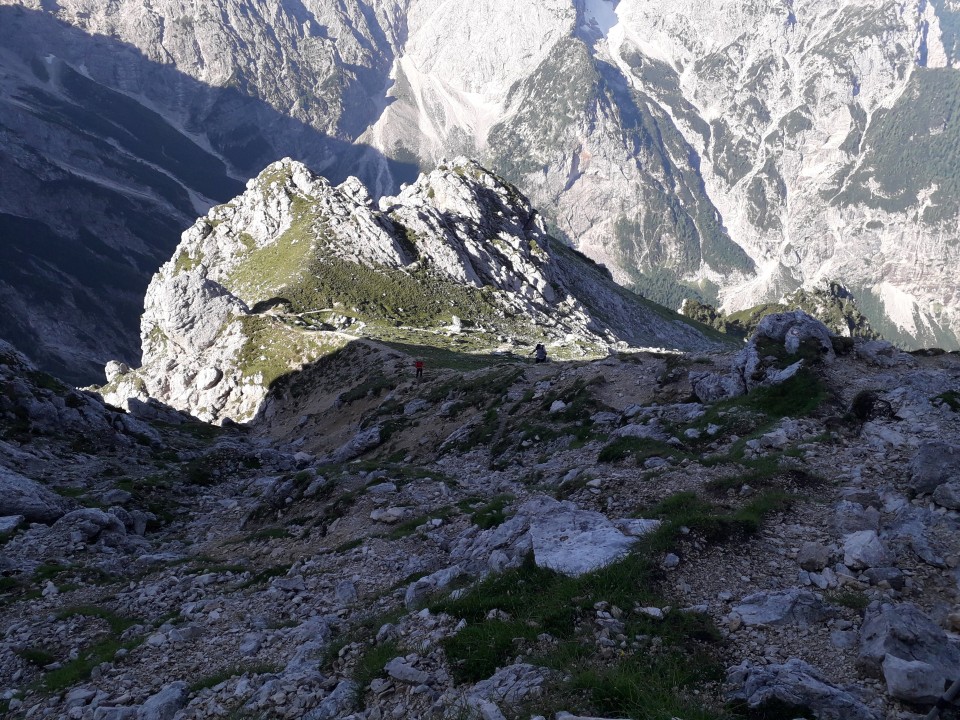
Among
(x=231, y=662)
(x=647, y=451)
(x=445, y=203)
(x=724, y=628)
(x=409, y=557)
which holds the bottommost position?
(x=231, y=662)

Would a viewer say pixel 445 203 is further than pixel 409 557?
Yes

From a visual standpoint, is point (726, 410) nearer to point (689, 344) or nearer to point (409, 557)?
point (409, 557)

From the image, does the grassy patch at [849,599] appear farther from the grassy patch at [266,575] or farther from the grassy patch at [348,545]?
the grassy patch at [266,575]

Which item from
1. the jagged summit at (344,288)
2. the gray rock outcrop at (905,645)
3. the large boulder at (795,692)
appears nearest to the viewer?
the large boulder at (795,692)

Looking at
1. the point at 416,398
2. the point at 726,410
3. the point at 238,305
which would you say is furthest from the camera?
the point at 238,305

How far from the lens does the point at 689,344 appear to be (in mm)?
146250

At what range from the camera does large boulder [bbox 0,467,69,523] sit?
23234mm

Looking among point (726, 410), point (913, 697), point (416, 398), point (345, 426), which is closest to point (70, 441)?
point (345, 426)

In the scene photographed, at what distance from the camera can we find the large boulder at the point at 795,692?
24.3 feet

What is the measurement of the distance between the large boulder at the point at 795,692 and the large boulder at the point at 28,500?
26.7 m

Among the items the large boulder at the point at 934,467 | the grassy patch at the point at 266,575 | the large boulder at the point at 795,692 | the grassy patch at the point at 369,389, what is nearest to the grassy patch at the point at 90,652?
the grassy patch at the point at 266,575

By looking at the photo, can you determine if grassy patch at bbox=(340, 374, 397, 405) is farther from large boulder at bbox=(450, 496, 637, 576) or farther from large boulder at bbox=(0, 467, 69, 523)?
large boulder at bbox=(450, 496, 637, 576)

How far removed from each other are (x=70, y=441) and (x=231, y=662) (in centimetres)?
2743

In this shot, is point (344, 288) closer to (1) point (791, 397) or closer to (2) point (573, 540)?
(1) point (791, 397)
